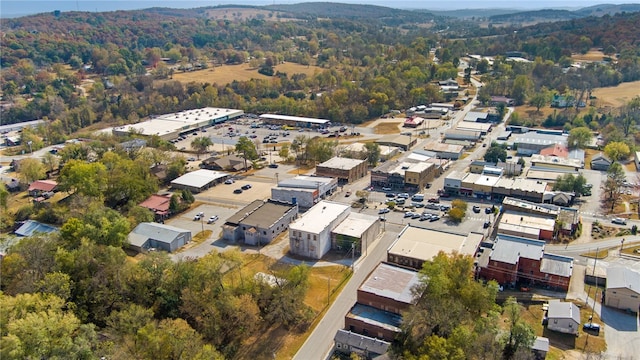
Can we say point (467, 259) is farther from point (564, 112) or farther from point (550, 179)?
point (564, 112)

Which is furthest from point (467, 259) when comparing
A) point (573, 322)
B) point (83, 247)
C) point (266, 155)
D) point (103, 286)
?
point (266, 155)

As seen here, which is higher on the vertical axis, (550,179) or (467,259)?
(467,259)

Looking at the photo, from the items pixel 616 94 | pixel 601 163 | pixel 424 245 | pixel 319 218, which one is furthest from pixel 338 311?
pixel 616 94

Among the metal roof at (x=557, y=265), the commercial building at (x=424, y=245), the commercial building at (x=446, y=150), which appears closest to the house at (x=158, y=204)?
the commercial building at (x=424, y=245)

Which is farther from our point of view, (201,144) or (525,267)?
(201,144)

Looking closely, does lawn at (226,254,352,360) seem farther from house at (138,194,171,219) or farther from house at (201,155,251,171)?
house at (201,155,251,171)

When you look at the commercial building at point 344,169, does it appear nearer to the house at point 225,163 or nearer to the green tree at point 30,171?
the house at point 225,163

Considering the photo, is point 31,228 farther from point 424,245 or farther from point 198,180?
point 424,245
